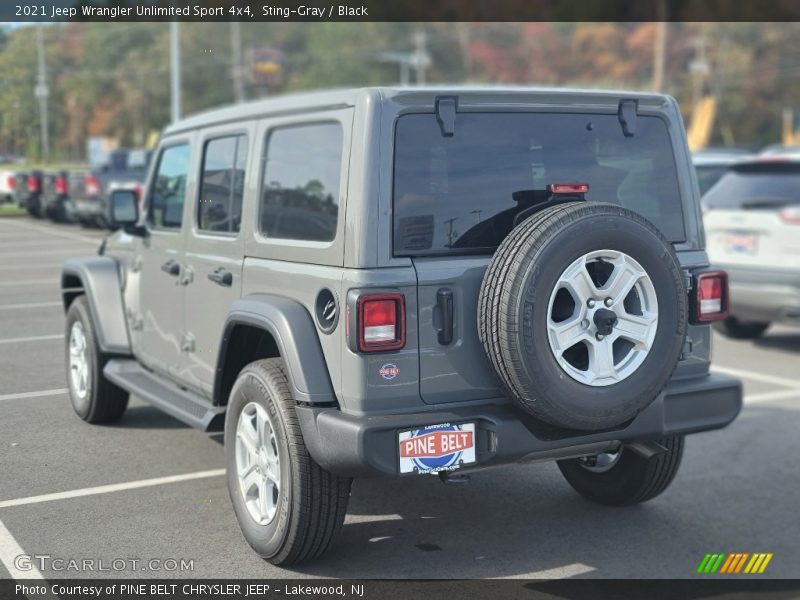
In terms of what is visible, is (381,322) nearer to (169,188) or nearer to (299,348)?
(299,348)

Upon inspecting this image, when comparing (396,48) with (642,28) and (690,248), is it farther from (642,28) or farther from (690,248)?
(690,248)

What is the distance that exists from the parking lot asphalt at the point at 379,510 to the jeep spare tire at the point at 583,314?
0.84m

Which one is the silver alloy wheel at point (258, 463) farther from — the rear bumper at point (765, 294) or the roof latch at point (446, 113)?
the rear bumper at point (765, 294)

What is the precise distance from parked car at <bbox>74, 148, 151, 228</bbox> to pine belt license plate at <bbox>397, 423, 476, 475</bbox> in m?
9.04

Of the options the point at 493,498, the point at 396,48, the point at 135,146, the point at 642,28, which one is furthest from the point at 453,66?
the point at 493,498

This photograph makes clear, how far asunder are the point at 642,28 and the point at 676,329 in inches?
3087

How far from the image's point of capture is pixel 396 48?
Answer: 88.6m

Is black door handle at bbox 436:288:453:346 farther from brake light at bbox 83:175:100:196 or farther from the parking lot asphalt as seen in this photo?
brake light at bbox 83:175:100:196

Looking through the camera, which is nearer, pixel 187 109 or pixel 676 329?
pixel 676 329

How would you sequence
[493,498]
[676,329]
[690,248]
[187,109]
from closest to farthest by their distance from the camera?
[676,329] → [690,248] → [493,498] → [187,109]

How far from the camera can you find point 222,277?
191 inches

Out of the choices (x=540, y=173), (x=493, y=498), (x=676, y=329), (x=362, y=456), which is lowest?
(x=493, y=498)

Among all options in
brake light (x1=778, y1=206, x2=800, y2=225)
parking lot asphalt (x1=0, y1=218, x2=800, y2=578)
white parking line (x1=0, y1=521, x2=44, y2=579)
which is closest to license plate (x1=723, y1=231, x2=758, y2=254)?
brake light (x1=778, y1=206, x2=800, y2=225)

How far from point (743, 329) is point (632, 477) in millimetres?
5444
